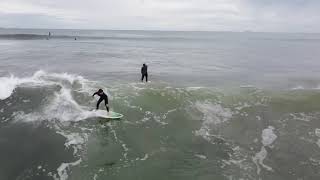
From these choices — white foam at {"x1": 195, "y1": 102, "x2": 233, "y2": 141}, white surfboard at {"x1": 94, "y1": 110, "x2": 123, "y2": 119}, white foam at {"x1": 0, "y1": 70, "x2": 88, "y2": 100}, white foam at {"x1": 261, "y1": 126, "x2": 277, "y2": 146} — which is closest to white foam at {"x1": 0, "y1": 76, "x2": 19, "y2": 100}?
white foam at {"x1": 0, "y1": 70, "x2": 88, "y2": 100}

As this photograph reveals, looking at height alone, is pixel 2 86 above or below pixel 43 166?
above

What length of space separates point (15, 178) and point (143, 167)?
543 cm

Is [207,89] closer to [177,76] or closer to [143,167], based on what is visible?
[177,76]

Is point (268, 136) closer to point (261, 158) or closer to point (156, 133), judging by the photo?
point (261, 158)

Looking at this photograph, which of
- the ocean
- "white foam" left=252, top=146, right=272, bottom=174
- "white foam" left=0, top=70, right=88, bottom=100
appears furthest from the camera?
"white foam" left=0, top=70, right=88, bottom=100

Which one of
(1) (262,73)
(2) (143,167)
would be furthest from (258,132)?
(1) (262,73)

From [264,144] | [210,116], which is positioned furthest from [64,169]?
[210,116]

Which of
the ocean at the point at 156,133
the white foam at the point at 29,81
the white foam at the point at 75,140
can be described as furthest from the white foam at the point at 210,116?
the white foam at the point at 29,81

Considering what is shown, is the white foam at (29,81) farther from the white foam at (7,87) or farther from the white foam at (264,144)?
the white foam at (264,144)

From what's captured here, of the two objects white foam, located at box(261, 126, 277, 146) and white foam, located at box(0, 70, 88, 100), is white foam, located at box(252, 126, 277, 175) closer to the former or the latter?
white foam, located at box(261, 126, 277, 146)

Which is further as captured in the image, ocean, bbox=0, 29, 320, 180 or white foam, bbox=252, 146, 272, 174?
white foam, bbox=252, 146, 272, 174

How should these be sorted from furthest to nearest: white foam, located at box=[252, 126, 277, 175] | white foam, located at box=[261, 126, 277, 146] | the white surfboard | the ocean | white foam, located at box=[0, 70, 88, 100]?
1. white foam, located at box=[0, 70, 88, 100]
2. the white surfboard
3. white foam, located at box=[261, 126, 277, 146]
4. white foam, located at box=[252, 126, 277, 175]
5. the ocean

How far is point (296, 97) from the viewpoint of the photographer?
26.9 metres

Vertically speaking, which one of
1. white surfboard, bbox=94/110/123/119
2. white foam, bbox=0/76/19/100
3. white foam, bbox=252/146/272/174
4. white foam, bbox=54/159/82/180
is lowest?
white foam, bbox=54/159/82/180
